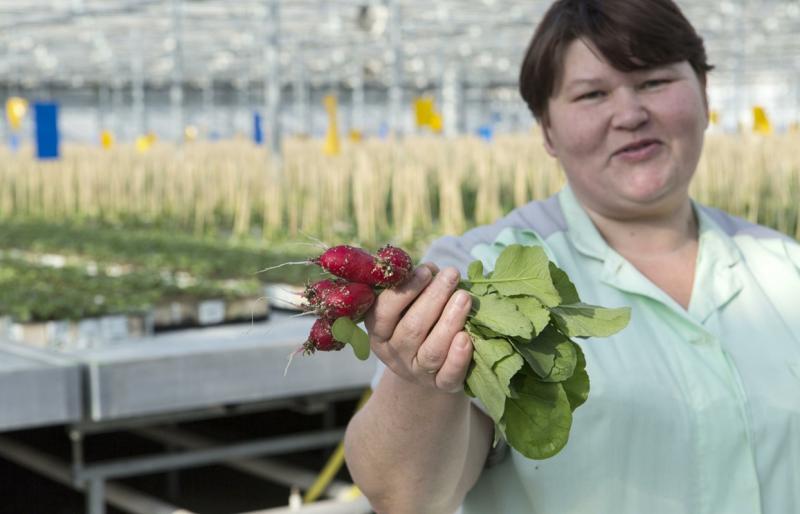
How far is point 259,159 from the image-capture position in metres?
7.34

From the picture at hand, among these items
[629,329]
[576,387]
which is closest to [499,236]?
[629,329]

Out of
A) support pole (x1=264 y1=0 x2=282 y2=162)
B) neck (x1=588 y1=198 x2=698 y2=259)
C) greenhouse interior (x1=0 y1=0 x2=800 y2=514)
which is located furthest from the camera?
support pole (x1=264 y1=0 x2=282 y2=162)

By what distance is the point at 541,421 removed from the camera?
86cm

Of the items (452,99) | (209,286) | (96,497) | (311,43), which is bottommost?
(96,497)

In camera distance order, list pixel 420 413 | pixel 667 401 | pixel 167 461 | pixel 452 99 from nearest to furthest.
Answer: pixel 420 413 < pixel 667 401 < pixel 167 461 < pixel 452 99

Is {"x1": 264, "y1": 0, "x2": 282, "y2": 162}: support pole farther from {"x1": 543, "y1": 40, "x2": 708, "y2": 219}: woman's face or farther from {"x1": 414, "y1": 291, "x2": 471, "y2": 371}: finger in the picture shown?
{"x1": 414, "y1": 291, "x2": 471, "y2": 371}: finger

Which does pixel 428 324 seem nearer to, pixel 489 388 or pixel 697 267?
pixel 489 388

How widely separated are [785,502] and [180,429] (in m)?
2.48

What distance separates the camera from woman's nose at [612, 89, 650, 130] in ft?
3.86

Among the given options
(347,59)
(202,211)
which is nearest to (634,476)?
(202,211)

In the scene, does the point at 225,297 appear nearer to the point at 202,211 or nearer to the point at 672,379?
the point at 672,379

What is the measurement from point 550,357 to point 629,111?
0.43m

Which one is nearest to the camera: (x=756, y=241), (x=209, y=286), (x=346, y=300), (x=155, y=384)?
(x=346, y=300)

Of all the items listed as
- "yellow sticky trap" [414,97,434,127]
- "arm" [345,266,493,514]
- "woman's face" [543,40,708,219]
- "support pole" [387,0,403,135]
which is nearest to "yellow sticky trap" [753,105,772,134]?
"yellow sticky trap" [414,97,434,127]
